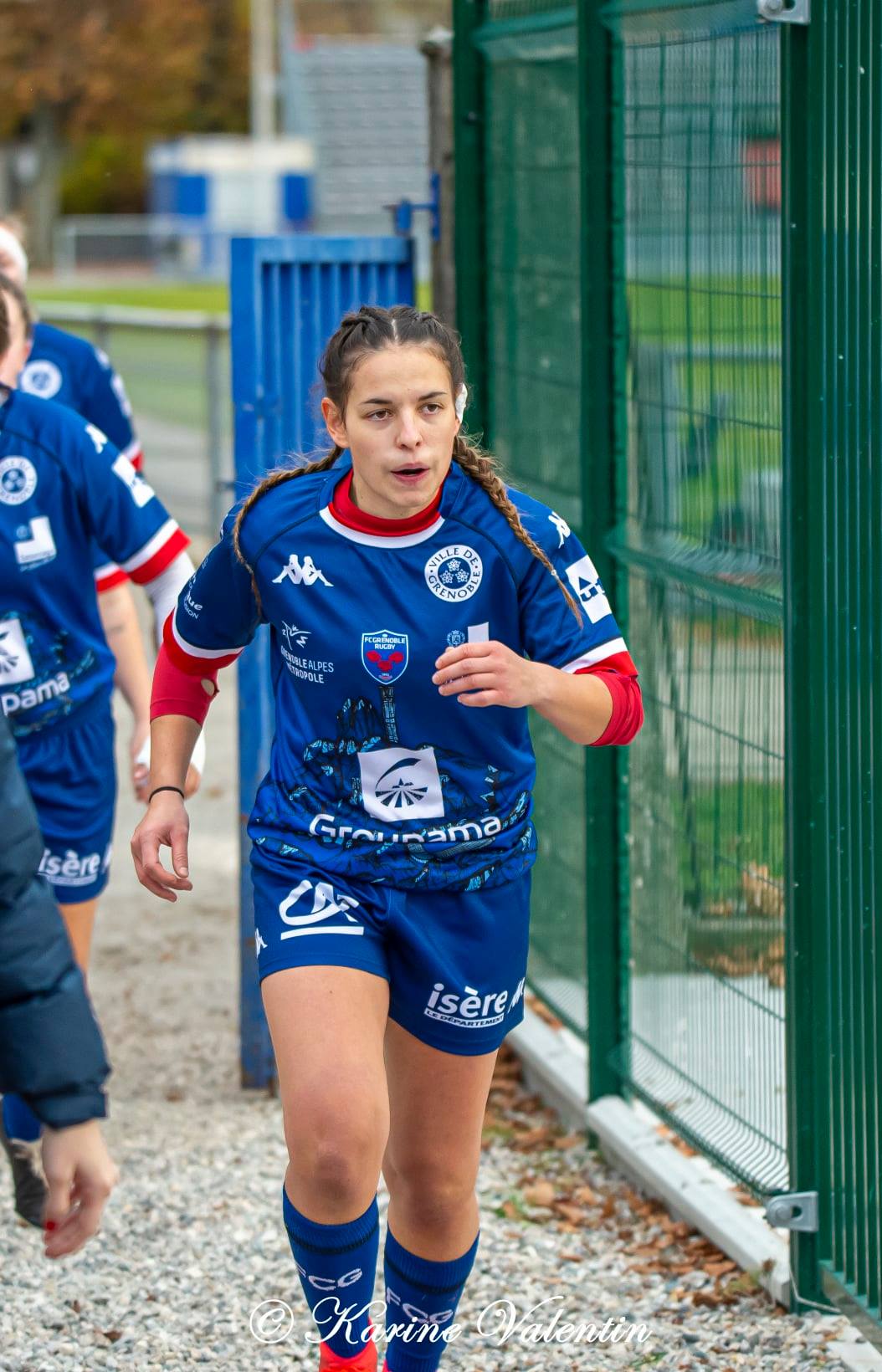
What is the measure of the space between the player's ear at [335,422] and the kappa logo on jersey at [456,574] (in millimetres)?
273

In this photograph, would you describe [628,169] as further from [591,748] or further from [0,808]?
[0,808]

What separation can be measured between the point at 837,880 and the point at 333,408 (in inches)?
53.8

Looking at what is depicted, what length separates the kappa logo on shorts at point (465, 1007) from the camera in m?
3.48

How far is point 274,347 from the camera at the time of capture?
17.6 ft

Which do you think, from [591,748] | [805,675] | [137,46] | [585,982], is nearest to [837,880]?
[805,675]

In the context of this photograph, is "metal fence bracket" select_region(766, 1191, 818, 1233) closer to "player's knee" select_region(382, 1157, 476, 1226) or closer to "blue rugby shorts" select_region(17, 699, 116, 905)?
"player's knee" select_region(382, 1157, 476, 1226)

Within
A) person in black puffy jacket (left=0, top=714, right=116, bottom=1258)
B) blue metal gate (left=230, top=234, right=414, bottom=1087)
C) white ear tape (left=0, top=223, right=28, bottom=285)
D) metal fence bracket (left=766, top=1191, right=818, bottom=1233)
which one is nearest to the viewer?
person in black puffy jacket (left=0, top=714, right=116, bottom=1258)

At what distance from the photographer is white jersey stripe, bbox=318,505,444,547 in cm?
343

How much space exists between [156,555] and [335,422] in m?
1.13

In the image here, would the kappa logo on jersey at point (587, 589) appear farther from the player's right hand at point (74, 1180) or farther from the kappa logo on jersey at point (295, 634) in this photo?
the player's right hand at point (74, 1180)

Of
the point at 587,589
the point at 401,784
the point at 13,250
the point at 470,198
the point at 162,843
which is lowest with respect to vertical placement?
the point at 162,843

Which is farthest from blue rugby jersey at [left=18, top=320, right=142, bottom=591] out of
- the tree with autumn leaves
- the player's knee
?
the tree with autumn leaves

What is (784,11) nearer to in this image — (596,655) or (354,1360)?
(596,655)

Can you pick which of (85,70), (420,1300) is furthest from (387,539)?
(85,70)
